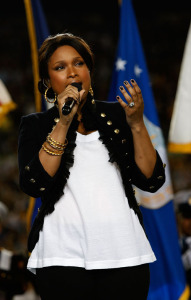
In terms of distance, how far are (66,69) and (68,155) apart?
248mm

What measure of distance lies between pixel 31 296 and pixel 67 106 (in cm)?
301

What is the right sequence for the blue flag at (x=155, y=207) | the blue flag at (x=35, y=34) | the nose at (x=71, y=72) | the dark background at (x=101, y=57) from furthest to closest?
the dark background at (x=101, y=57) < the blue flag at (x=35, y=34) < the blue flag at (x=155, y=207) < the nose at (x=71, y=72)

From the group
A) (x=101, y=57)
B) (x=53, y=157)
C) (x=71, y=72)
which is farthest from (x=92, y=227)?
(x=101, y=57)

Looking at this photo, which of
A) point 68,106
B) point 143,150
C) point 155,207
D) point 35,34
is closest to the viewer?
point 68,106

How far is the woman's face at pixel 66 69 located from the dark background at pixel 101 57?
5455mm

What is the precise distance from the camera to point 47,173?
1.52 meters

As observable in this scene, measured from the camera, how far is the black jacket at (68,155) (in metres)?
1.55

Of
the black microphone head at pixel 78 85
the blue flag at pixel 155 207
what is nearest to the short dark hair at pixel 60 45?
the black microphone head at pixel 78 85

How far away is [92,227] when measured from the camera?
1.50 metres

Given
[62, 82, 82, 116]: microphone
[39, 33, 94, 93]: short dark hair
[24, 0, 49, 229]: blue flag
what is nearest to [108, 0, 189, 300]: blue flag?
[24, 0, 49, 229]: blue flag

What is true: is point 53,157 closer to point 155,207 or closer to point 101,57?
point 155,207

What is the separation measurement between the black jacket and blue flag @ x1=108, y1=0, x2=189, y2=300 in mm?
929

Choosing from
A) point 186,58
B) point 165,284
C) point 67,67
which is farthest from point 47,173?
point 186,58

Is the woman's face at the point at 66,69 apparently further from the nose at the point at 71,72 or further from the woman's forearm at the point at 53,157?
the woman's forearm at the point at 53,157
